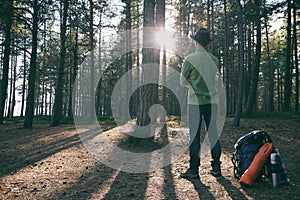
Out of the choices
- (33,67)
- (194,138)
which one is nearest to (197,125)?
(194,138)

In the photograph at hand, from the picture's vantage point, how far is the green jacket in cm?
480

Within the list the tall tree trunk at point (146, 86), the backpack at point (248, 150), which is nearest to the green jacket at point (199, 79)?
the backpack at point (248, 150)

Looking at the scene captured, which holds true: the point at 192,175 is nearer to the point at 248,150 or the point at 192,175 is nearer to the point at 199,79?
the point at 248,150

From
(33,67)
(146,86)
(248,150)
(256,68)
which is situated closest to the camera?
(248,150)

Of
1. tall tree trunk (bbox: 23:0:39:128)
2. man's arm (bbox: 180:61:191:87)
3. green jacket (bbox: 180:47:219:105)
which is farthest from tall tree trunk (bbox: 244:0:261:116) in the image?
man's arm (bbox: 180:61:191:87)

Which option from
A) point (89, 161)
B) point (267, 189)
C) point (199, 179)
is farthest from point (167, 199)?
point (89, 161)

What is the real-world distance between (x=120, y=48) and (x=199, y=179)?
2743 cm

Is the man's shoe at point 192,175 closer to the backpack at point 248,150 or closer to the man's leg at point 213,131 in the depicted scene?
the man's leg at point 213,131

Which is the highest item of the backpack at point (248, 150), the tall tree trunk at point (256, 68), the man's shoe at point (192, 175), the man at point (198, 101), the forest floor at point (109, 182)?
the tall tree trunk at point (256, 68)

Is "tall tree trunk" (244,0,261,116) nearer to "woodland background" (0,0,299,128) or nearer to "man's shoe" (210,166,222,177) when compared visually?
"woodland background" (0,0,299,128)

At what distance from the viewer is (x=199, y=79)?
4820mm

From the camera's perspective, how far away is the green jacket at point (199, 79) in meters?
4.80

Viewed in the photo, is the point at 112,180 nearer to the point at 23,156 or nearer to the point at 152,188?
the point at 152,188

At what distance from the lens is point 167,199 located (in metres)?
3.79
